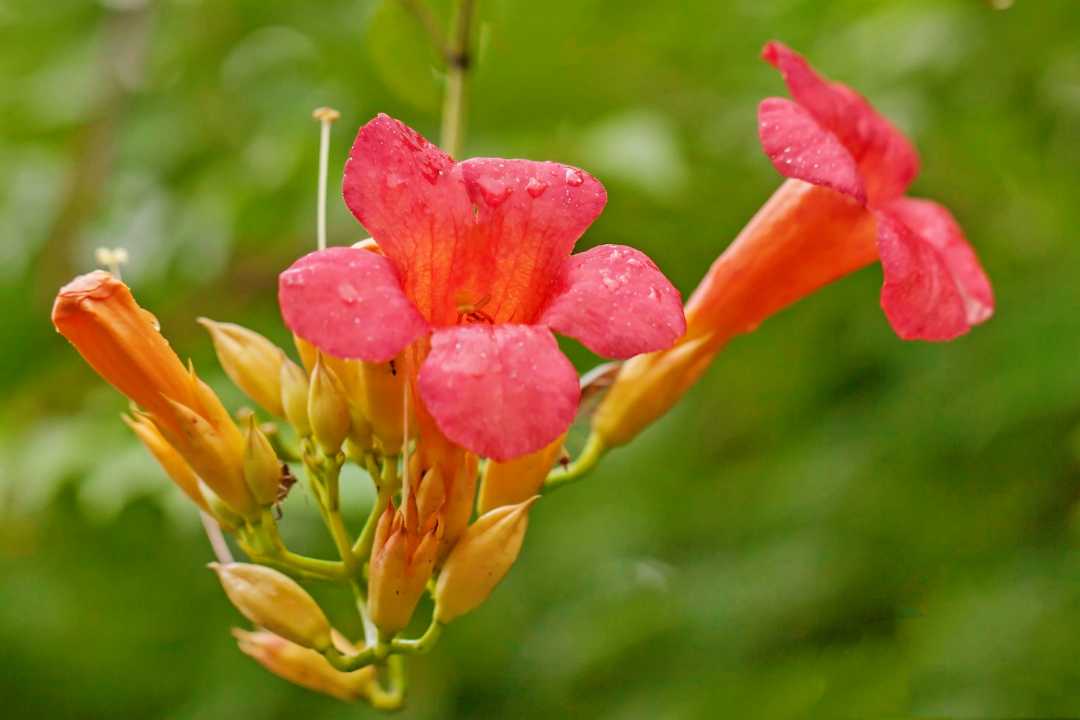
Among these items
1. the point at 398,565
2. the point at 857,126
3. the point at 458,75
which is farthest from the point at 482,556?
the point at 458,75

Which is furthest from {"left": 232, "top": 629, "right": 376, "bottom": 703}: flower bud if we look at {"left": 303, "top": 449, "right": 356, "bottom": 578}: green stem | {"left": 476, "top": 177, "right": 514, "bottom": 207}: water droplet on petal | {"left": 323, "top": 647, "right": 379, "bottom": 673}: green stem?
{"left": 476, "top": 177, "right": 514, "bottom": 207}: water droplet on petal

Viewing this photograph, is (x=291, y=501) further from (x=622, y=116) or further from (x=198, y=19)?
(x=198, y=19)

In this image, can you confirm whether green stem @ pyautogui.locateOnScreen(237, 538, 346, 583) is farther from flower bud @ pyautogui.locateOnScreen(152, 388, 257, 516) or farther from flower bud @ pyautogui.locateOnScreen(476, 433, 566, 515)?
flower bud @ pyautogui.locateOnScreen(476, 433, 566, 515)

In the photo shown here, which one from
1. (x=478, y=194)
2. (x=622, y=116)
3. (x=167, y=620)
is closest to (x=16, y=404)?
(x=167, y=620)

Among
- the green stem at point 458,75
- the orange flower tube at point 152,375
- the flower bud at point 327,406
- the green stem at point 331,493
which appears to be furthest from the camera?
the green stem at point 458,75

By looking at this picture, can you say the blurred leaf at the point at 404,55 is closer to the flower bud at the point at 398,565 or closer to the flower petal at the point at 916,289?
the flower petal at the point at 916,289

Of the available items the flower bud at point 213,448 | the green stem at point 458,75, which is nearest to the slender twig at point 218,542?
the flower bud at point 213,448
